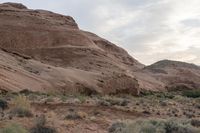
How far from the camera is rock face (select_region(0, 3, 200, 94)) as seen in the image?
1752 inches

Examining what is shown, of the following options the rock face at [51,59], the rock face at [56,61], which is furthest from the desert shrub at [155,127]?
the rock face at [51,59]

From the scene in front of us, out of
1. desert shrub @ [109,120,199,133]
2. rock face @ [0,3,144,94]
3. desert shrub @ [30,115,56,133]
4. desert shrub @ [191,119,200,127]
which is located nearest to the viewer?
desert shrub @ [30,115,56,133]

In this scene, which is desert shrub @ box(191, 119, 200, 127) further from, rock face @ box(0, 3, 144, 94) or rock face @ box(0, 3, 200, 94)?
rock face @ box(0, 3, 144, 94)

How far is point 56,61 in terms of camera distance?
195 feet

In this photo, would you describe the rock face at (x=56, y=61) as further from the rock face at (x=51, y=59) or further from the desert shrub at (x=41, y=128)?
the desert shrub at (x=41, y=128)

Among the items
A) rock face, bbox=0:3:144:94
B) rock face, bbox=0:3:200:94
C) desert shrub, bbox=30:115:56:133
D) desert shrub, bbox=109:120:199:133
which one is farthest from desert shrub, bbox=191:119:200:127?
rock face, bbox=0:3:144:94

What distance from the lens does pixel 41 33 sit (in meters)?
63.8

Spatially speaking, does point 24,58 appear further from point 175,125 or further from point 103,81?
point 175,125

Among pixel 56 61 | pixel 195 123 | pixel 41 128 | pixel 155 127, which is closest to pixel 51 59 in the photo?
pixel 56 61

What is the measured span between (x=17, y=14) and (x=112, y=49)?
24.5m

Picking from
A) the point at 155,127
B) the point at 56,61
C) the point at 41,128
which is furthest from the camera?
the point at 56,61

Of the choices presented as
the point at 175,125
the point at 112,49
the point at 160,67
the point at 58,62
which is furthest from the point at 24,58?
the point at 160,67

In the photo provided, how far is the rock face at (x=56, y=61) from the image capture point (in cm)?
4451

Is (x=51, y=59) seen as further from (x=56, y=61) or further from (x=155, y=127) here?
Result: (x=155, y=127)
